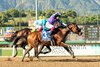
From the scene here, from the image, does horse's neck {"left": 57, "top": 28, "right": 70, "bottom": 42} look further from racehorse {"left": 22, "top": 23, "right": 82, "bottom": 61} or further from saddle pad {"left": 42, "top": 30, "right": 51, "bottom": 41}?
saddle pad {"left": 42, "top": 30, "right": 51, "bottom": 41}

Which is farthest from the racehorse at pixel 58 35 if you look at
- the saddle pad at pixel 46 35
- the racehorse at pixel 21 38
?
the racehorse at pixel 21 38

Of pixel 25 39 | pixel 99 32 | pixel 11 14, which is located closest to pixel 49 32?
pixel 25 39

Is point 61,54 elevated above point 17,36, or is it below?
below

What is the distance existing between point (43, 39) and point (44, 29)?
0.52 metres

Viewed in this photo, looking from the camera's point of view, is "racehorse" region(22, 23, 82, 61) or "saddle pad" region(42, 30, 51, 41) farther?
"saddle pad" region(42, 30, 51, 41)

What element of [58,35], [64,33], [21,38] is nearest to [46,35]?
[58,35]

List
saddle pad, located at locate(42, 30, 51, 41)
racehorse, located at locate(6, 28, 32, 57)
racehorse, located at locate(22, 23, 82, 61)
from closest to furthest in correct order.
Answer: racehorse, located at locate(22, 23, 82, 61) → saddle pad, located at locate(42, 30, 51, 41) → racehorse, located at locate(6, 28, 32, 57)

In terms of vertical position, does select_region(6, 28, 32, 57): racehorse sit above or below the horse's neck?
below

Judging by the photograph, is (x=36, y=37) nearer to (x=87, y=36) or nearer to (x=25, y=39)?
(x=25, y=39)

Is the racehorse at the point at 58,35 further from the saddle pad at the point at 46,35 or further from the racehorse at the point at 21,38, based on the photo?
the racehorse at the point at 21,38

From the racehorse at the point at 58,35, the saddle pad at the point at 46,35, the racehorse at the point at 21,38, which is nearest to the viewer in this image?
the racehorse at the point at 58,35

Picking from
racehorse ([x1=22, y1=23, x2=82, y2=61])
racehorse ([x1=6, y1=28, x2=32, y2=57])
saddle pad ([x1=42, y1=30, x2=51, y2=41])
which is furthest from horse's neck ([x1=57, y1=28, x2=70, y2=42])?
racehorse ([x1=6, y1=28, x2=32, y2=57])

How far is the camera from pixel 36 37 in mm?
18266

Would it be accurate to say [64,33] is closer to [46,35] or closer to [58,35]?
[58,35]
